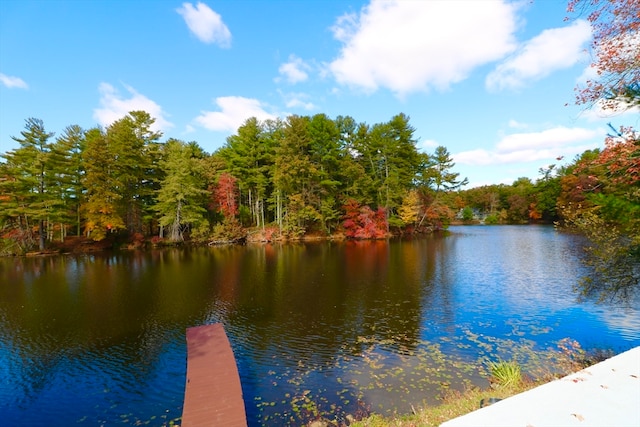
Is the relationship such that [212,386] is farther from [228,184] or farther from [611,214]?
[228,184]

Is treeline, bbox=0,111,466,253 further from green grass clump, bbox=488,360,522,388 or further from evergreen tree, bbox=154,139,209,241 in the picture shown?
green grass clump, bbox=488,360,522,388

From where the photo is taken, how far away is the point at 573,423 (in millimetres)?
3295

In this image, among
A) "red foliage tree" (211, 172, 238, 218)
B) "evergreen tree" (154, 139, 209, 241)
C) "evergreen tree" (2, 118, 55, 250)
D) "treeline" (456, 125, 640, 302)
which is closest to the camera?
"treeline" (456, 125, 640, 302)

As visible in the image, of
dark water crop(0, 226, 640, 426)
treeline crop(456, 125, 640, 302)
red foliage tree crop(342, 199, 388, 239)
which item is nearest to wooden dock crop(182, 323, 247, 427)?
dark water crop(0, 226, 640, 426)

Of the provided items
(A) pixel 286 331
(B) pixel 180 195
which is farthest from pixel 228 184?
(A) pixel 286 331

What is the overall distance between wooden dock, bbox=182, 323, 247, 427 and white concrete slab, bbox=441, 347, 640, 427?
4.51 m

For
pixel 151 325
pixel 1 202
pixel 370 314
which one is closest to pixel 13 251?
pixel 1 202

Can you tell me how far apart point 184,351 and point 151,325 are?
3269 millimetres

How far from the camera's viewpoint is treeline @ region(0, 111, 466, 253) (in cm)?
3312

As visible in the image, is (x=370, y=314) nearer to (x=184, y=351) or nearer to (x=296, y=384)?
(x=296, y=384)

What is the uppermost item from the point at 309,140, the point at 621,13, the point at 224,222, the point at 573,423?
the point at 309,140

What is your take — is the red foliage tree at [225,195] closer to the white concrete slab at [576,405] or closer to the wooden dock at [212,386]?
the wooden dock at [212,386]

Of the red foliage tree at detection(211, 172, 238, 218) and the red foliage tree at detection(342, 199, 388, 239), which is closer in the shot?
the red foliage tree at detection(211, 172, 238, 218)

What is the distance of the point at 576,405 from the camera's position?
3596mm
